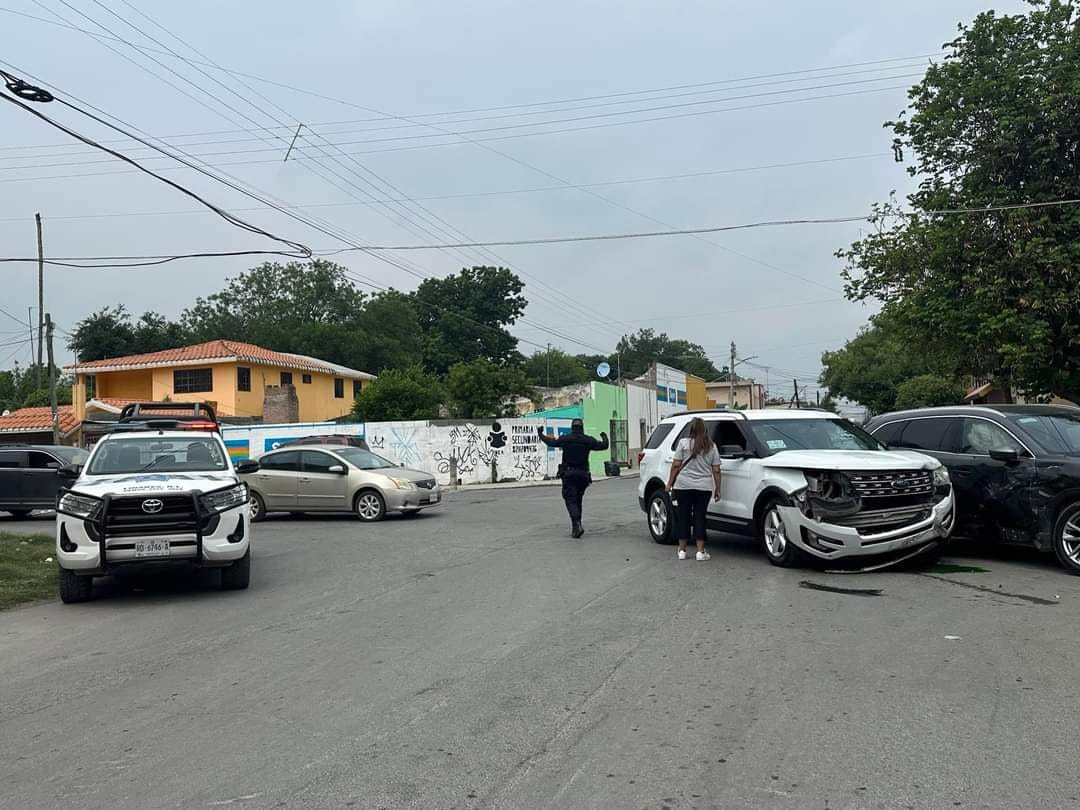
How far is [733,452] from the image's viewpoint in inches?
431

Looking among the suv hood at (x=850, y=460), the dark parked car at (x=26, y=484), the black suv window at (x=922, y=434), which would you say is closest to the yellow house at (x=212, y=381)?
the dark parked car at (x=26, y=484)

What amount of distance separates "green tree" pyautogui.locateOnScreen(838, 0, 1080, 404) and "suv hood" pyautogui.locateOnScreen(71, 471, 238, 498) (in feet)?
57.5

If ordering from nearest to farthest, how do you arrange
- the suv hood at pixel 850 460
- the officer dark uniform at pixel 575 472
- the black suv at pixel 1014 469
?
the black suv at pixel 1014 469 < the suv hood at pixel 850 460 < the officer dark uniform at pixel 575 472

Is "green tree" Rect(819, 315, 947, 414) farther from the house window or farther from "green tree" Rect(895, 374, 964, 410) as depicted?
the house window

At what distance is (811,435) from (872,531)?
190 centimetres

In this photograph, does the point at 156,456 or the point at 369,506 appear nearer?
the point at 156,456

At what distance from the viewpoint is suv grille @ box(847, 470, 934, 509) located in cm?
944

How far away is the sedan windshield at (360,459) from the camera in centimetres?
1805

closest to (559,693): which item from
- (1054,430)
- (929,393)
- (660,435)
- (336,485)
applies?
(1054,430)

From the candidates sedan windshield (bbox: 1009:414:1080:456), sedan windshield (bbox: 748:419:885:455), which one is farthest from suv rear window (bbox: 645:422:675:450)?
sedan windshield (bbox: 1009:414:1080:456)

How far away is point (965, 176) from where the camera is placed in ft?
71.8

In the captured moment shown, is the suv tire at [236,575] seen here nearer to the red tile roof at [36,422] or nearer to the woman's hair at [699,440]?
the woman's hair at [699,440]

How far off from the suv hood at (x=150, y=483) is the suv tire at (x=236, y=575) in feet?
2.89

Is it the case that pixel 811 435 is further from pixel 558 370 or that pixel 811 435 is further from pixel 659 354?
pixel 659 354
